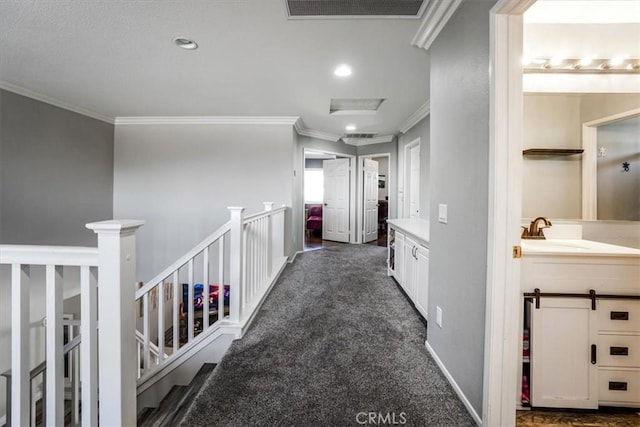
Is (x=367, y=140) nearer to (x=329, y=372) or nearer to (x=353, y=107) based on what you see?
(x=353, y=107)

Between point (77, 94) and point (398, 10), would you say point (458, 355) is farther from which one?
point (77, 94)

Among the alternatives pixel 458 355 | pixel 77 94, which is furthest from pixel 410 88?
pixel 77 94

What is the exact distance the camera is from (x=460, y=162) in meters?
1.58

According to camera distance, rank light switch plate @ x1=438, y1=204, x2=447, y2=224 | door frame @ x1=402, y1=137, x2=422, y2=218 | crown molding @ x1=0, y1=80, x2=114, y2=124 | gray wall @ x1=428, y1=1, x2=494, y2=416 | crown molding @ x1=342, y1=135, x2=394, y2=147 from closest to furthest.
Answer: gray wall @ x1=428, y1=1, x2=494, y2=416 → light switch plate @ x1=438, y1=204, x2=447, y2=224 → crown molding @ x1=0, y1=80, x2=114, y2=124 → door frame @ x1=402, y1=137, x2=422, y2=218 → crown molding @ x1=342, y1=135, x2=394, y2=147

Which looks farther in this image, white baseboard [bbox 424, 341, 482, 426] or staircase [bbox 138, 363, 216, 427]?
staircase [bbox 138, 363, 216, 427]

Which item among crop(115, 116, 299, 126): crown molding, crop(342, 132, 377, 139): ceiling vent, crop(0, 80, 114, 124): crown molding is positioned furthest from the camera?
crop(342, 132, 377, 139): ceiling vent

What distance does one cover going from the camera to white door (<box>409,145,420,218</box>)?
4582 mm

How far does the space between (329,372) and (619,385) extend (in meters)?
1.56

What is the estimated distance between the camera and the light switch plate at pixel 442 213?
5.83ft

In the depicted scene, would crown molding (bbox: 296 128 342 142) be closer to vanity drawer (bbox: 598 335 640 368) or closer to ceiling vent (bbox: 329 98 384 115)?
ceiling vent (bbox: 329 98 384 115)

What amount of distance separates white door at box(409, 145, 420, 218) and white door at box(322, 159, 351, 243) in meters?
1.59

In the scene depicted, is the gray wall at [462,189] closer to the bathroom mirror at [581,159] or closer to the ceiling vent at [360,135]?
the bathroom mirror at [581,159]

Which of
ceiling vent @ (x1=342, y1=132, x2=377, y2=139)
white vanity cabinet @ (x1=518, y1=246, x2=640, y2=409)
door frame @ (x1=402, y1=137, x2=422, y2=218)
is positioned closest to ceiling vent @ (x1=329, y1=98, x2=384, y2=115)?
door frame @ (x1=402, y1=137, x2=422, y2=218)

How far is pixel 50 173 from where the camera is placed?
3.65 m
